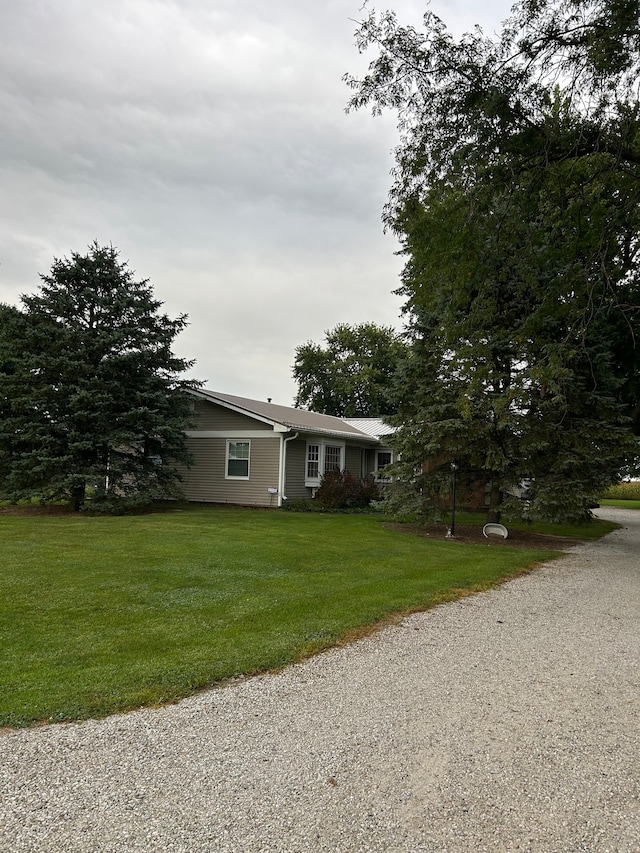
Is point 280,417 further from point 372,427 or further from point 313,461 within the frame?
point 372,427

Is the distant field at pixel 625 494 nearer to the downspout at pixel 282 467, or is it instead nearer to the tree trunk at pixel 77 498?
the downspout at pixel 282 467

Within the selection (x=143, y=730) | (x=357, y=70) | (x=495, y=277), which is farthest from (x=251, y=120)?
(x=143, y=730)

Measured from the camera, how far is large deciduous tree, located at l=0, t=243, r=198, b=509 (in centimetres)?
1383

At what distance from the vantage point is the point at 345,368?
42719 mm

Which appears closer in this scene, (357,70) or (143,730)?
(143,730)

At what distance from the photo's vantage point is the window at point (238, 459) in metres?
18.0

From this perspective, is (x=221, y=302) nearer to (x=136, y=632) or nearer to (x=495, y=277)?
(x=495, y=277)

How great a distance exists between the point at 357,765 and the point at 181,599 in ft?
11.4

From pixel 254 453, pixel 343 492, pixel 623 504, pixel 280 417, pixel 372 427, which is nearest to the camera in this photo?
pixel 343 492

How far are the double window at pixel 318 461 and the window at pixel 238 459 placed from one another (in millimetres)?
2155

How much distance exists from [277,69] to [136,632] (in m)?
8.88

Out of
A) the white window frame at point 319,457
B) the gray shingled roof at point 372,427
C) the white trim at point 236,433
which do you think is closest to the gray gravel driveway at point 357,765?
the white trim at point 236,433

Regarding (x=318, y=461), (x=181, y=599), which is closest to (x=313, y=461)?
(x=318, y=461)

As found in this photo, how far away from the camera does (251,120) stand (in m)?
10.3
